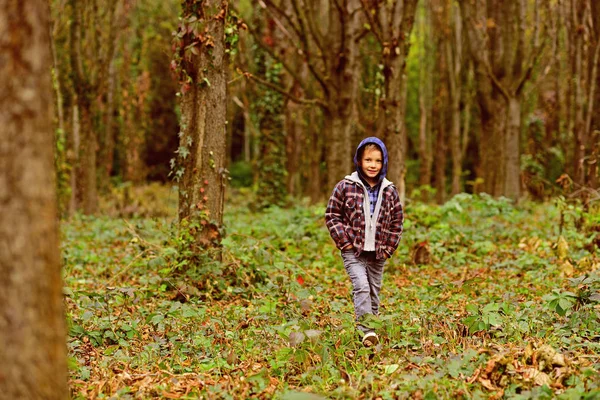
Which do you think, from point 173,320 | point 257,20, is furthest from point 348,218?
point 257,20

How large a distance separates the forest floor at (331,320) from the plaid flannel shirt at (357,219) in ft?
2.26

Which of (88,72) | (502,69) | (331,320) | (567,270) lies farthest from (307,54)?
(331,320)

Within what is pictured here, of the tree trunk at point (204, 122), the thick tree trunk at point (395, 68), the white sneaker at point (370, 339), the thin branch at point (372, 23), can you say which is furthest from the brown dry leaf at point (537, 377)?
the thin branch at point (372, 23)

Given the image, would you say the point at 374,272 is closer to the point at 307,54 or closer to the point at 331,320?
the point at 331,320

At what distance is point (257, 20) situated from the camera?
19500 millimetres

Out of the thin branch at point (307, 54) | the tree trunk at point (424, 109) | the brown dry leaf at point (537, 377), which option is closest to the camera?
the brown dry leaf at point (537, 377)

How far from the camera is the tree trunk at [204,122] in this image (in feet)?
26.3

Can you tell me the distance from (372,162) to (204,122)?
2.96m

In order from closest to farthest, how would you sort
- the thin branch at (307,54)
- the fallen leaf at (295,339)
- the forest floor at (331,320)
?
the forest floor at (331,320)
the fallen leaf at (295,339)
the thin branch at (307,54)

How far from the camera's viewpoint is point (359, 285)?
577 cm

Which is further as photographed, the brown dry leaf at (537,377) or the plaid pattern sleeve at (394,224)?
the plaid pattern sleeve at (394,224)

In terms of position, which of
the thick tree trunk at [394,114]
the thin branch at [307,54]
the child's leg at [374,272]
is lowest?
the child's leg at [374,272]

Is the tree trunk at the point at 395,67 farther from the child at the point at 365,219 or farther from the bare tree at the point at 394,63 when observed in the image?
the child at the point at 365,219

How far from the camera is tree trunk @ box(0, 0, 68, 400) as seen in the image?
2738mm
